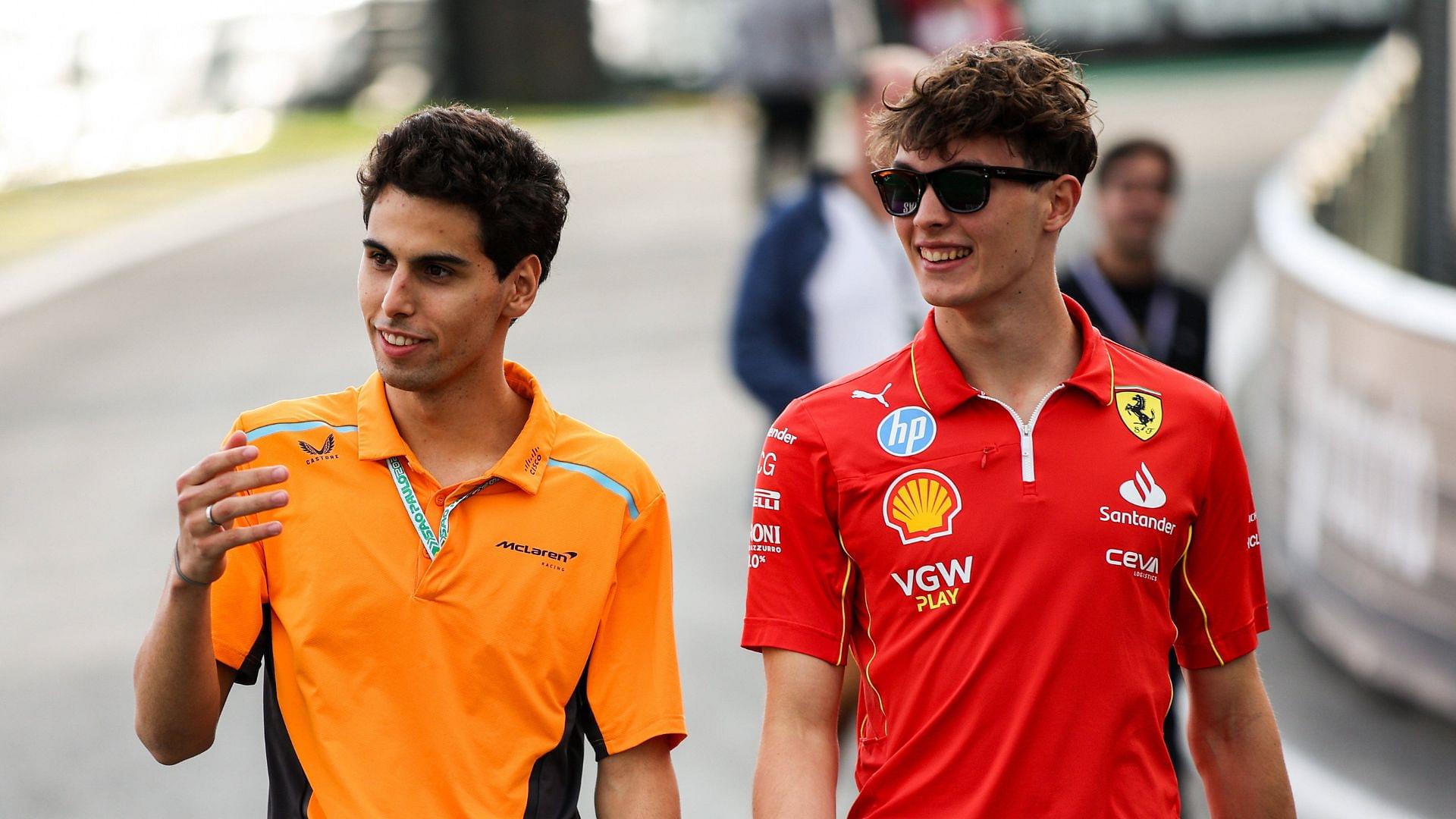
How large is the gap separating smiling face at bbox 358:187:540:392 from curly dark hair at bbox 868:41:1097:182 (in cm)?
84

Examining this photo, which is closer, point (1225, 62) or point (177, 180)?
point (177, 180)

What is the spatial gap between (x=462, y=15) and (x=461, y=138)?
26.0 meters

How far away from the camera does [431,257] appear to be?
11.6 feet

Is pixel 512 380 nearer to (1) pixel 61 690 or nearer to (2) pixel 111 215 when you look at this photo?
(1) pixel 61 690

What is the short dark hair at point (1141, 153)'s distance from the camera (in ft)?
21.8

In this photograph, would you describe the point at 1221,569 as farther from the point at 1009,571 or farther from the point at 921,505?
the point at 921,505

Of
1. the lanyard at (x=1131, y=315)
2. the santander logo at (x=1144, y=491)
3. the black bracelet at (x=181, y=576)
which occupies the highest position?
the black bracelet at (x=181, y=576)

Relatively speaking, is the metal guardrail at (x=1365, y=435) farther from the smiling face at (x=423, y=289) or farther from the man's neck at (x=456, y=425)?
the smiling face at (x=423, y=289)

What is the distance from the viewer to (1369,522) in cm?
858

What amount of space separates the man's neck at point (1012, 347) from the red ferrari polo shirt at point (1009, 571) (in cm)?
4

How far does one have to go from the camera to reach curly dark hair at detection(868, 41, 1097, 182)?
11.5 ft

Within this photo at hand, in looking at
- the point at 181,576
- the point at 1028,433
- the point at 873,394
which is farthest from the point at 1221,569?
the point at 181,576

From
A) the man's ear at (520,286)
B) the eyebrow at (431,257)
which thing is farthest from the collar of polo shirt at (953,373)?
the eyebrow at (431,257)

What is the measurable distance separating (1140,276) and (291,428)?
371 centimetres
